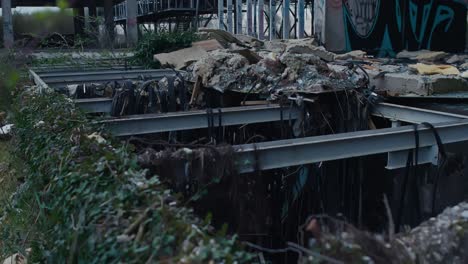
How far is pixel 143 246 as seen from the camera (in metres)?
2.20

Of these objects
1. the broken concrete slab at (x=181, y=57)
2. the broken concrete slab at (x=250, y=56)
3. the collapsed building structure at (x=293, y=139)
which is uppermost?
the broken concrete slab at (x=250, y=56)

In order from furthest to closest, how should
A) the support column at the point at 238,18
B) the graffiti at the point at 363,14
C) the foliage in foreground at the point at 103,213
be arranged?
the support column at the point at 238,18 < the graffiti at the point at 363,14 < the foliage in foreground at the point at 103,213

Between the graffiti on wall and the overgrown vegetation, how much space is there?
3.77 m

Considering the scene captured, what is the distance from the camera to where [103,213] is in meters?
2.54

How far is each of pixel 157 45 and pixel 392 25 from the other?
570cm

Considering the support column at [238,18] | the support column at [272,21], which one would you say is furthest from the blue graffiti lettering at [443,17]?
the support column at [238,18]

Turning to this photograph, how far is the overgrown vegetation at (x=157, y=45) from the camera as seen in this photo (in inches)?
473

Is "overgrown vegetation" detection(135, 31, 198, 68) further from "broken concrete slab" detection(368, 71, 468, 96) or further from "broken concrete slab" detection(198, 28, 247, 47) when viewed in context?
"broken concrete slab" detection(368, 71, 468, 96)

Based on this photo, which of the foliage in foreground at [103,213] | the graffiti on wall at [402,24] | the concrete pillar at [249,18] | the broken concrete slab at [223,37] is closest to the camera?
the foliage in foreground at [103,213]

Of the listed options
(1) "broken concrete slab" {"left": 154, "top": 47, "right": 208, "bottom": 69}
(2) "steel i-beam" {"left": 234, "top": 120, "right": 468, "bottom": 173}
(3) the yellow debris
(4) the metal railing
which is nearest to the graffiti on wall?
(1) "broken concrete slab" {"left": 154, "top": 47, "right": 208, "bottom": 69}

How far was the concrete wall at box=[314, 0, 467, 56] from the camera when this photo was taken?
42.6 ft

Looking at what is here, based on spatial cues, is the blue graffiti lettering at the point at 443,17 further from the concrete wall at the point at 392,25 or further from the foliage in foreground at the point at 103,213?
the foliage in foreground at the point at 103,213

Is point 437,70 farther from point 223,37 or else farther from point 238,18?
point 238,18

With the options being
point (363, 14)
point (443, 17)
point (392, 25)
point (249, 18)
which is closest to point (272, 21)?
point (249, 18)
